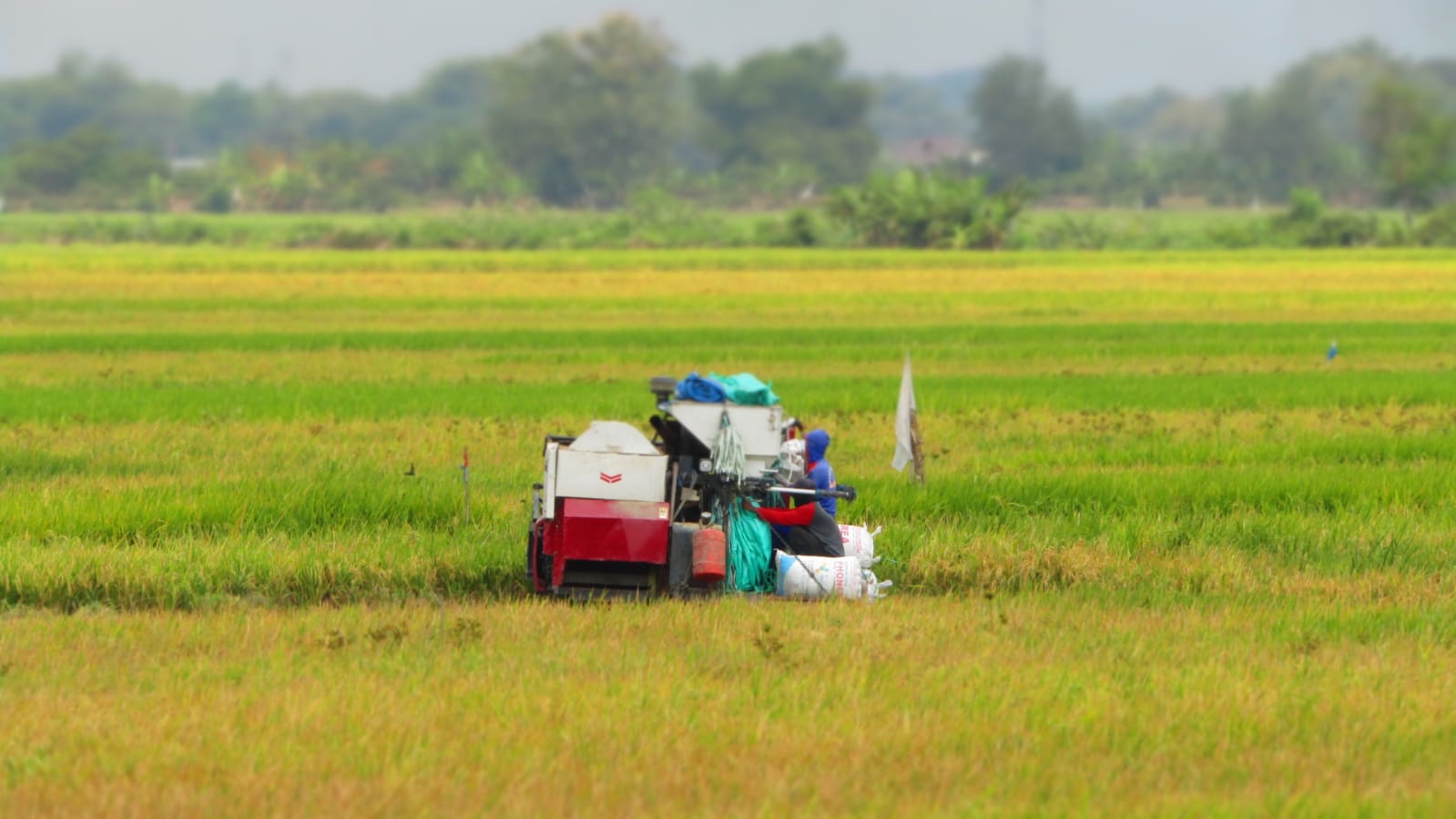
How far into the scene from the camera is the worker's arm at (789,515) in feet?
34.8

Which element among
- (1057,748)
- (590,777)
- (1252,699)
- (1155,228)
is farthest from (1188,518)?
(1155,228)

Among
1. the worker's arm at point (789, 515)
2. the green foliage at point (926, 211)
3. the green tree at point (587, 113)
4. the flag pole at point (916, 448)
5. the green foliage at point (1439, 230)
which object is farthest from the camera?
the green tree at point (587, 113)

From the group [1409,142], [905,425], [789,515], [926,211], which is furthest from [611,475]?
[1409,142]

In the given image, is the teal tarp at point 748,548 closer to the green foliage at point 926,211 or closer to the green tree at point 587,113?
the green foliage at point 926,211

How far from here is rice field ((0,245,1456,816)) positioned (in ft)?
22.4

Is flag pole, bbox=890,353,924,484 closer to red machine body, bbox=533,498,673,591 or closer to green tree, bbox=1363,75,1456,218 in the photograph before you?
red machine body, bbox=533,498,673,591

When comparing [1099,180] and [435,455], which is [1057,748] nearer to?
[435,455]

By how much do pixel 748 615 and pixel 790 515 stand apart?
99 centimetres

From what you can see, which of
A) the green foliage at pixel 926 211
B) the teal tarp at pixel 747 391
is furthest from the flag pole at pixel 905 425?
the green foliage at pixel 926 211

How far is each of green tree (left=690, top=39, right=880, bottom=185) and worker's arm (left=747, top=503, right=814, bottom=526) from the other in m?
120

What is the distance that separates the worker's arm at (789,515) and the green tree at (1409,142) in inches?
3018

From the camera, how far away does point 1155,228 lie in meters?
81.8

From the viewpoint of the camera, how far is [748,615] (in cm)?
981

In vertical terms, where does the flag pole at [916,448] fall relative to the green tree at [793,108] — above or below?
below
